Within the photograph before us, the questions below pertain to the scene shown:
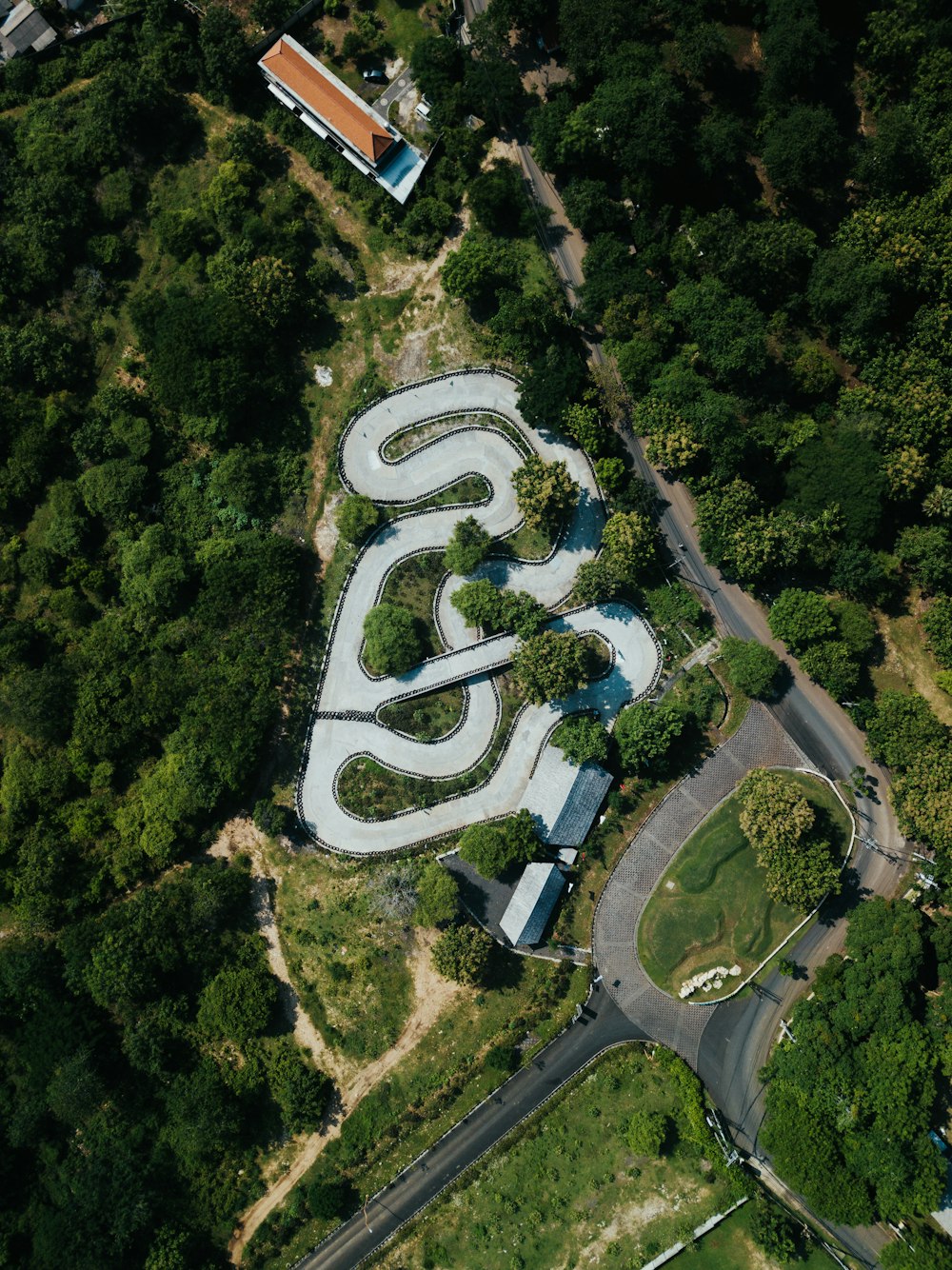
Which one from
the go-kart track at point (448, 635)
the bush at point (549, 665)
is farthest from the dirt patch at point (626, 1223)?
the bush at point (549, 665)

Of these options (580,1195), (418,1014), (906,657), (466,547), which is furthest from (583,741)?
(580,1195)

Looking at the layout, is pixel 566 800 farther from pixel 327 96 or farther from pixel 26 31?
pixel 26 31

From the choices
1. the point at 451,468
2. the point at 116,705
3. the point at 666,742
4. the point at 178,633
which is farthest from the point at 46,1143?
the point at 451,468

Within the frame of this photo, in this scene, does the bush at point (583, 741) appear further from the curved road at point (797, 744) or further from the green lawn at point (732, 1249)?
the green lawn at point (732, 1249)

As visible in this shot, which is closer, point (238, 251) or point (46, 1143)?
point (46, 1143)

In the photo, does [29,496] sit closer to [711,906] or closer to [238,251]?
[238,251]

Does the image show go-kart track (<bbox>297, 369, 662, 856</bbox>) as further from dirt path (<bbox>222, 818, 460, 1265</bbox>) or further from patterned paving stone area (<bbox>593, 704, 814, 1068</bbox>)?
patterned paving stone area (<bbox>593, 704, 814, 1068</bbox>)
